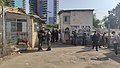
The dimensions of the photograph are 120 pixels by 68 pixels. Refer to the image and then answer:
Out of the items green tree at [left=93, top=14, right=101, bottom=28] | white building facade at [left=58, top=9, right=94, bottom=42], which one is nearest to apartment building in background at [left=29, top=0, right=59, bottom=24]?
green tree at [left=93, top=14, right=101, bottom=28]

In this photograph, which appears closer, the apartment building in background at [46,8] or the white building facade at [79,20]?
the white building facade at [79,20]

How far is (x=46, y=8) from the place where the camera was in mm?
66125

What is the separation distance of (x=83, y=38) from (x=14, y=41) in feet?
38.5

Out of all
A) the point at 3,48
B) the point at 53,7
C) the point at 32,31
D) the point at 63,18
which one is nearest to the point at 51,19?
the point at 53,7

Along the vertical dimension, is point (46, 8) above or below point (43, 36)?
above

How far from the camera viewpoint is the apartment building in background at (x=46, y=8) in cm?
6469

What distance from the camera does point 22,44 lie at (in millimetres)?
21266

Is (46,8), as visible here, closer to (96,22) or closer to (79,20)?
(96,22)

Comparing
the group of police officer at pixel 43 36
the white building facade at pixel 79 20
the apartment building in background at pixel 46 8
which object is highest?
the apartment building in background at pixel 46 8

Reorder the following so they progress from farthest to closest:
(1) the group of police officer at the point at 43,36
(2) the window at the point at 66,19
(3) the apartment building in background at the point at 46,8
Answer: (3) the apartment building in background at the point at 46,8, (2) the window at the point at 66,19, (1) the group of police officer at the point at 43,36

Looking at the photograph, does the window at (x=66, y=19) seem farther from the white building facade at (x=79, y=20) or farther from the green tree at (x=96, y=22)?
the green tree at (x=96, y=22)

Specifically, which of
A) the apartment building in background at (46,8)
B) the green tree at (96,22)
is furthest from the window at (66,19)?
the green tree at (96,22)

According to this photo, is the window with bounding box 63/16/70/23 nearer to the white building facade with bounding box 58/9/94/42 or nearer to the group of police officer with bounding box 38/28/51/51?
the white building facade with bounding box 58/9/94/42

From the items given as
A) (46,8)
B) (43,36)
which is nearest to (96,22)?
(46,8)
